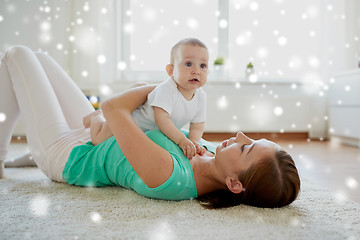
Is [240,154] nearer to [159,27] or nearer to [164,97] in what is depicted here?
[164,97]

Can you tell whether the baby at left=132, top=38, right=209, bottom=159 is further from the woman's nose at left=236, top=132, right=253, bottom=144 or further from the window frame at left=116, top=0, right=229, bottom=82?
the window frame at left=116, top=0, right=229, bottom=82

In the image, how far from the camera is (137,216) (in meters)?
0.82

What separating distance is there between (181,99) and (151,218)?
0.44 meters

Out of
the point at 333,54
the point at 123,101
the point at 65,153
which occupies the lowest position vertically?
the point at 65,153

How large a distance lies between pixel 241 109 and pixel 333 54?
1138 mm

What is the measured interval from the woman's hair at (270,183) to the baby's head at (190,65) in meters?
0.38

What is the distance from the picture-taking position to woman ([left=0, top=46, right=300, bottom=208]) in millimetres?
852

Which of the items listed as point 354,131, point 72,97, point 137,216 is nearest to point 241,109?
point 354,131

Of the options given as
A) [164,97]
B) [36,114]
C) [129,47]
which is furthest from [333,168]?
[129,47]

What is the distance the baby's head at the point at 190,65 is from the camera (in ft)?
3.50

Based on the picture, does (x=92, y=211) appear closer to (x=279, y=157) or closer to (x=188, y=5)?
(x=279, y=157)

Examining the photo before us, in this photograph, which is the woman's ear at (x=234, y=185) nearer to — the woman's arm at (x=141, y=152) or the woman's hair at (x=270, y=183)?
the woman's hair at (x=270, y=183)

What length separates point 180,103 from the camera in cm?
109

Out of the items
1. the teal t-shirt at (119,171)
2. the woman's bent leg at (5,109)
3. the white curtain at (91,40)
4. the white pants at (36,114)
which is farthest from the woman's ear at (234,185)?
the white curtain at (91,40)
